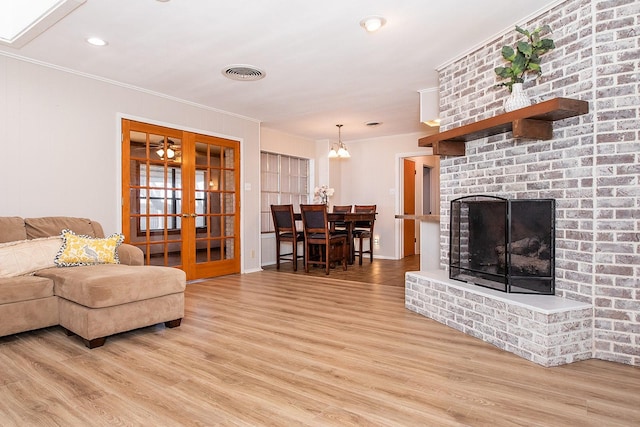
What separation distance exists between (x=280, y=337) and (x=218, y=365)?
0.59 meters

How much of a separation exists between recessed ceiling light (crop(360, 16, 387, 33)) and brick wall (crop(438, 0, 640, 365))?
1.10m

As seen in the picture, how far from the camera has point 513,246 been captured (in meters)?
2.67

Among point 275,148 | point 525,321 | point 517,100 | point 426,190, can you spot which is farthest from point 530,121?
point 426,190

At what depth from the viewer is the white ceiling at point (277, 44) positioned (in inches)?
104

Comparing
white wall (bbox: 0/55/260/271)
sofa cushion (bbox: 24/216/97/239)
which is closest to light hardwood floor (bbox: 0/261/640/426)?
sofa cushion (bbox: 24/216/97/239)

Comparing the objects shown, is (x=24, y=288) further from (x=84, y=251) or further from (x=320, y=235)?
(x=320, y=235)

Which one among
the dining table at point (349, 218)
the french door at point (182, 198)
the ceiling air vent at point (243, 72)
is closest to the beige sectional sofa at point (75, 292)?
the french door at point (182, 198)

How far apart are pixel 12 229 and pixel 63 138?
1039mm

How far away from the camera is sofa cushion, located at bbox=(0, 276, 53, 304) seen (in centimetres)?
263

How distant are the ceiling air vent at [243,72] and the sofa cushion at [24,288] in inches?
96.1

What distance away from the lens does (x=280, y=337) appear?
2.73m

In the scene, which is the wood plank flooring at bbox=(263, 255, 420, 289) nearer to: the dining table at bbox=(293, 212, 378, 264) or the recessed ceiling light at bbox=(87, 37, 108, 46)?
the dining table at bbox=(293, 212, 378, 264)

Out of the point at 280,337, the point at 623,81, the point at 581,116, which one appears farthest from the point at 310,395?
the point at 623,81

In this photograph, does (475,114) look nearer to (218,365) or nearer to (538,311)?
(538,311)
